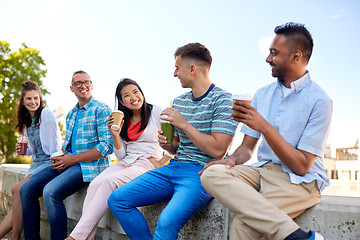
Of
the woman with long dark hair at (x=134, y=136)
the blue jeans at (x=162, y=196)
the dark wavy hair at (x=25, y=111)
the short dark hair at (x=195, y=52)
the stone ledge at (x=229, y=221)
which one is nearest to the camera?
the stone ledge at (x=229, y=221)

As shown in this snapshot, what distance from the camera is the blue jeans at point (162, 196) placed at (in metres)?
2.60

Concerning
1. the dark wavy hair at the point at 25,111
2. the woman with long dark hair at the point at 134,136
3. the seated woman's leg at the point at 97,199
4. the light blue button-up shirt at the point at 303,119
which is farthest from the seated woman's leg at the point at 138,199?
the dark wavy hair at the point at 25,111

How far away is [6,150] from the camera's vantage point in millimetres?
17906

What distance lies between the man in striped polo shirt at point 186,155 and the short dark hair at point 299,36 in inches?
26.6

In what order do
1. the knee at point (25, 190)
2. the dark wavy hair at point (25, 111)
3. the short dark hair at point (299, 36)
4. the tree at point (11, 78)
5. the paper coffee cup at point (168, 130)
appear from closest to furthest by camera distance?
the short dark hair at point (299, 36), the paper coffee cup at point (168, 130), the knee at point (25, 190), the dark wavy hair at point (25, 111), the tree at point (11, 78)

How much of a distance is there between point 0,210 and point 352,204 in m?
5.84

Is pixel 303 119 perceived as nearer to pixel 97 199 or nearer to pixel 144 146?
pixel 144 146

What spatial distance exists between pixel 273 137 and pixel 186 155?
96cm

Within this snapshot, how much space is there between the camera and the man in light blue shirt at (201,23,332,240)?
2113 millimetres

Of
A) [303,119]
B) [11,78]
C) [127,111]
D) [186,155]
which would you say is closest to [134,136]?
[127,111]

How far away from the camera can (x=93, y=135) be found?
4.01 m

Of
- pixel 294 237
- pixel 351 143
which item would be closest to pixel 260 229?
pixel 294 237

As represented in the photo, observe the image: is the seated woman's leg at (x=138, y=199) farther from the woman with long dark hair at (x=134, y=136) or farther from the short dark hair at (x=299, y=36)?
the short dark hair at (x=299, y=36)

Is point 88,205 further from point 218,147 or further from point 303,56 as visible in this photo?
point 303,56
